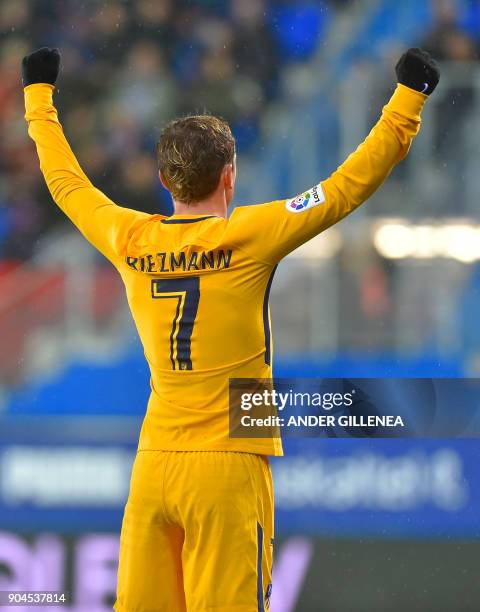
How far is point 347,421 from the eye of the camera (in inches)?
120

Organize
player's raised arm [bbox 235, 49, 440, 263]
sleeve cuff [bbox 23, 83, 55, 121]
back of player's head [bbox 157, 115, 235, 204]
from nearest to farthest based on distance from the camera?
player's raised arm [bbox 235, 49, 440, 263] → back of player's head [bbox 157, 115, 235, 204] → sleeve cuff [bbox 23, 83, 55, 121]

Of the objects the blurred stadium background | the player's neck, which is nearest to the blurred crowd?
the blurred stadium background

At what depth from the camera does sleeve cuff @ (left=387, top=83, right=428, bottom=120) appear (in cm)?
173

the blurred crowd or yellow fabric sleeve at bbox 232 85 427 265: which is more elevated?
the blurred crowd

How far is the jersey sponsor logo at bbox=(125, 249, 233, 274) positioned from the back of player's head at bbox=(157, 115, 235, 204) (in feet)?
0.37

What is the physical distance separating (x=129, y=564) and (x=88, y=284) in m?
1.58

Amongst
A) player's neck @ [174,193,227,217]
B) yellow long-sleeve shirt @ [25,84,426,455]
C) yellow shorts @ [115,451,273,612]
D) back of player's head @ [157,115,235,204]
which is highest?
back of player's head @ [157,115,235,204]

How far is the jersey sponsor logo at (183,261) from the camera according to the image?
5.90 feet

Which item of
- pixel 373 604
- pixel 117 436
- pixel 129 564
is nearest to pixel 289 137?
pixel 117 436

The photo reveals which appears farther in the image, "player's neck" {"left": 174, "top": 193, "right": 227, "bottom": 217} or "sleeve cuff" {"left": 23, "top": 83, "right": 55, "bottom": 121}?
"sleeve cuff" {"left": 23, "top": 83, "right": 55, "bottom": 121}

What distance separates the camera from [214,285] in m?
1.80

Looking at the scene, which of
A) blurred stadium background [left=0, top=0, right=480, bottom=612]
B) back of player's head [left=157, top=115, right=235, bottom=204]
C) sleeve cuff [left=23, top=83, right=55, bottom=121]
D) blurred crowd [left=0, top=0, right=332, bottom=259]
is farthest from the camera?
blurred crowd [left=0, top=0, right=332, bottom=259]

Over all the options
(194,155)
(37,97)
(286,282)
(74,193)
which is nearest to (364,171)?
(194,155)

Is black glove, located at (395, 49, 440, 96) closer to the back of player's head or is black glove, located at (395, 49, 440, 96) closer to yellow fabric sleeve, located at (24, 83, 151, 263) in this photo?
the back of player's head
